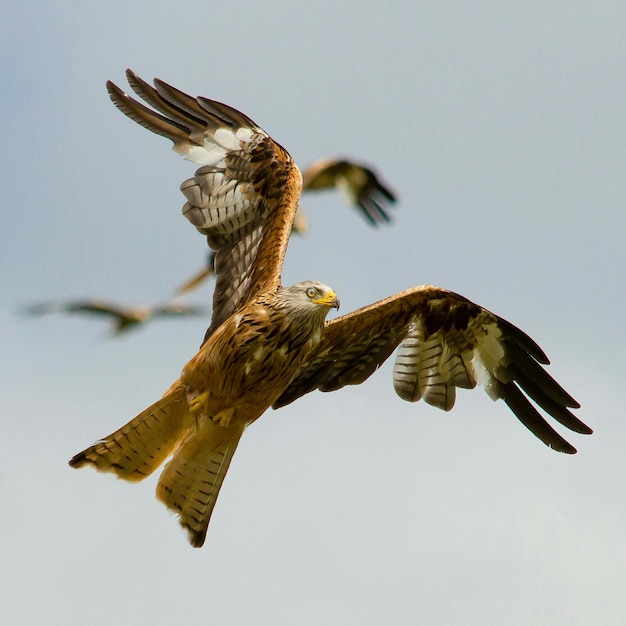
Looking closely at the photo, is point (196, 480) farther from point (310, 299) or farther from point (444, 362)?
point (444, 362)

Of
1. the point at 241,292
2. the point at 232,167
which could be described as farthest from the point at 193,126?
the point at 241,292

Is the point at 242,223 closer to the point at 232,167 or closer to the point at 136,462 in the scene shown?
the point at 232,167

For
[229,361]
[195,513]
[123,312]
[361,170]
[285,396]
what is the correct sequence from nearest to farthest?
[229,361], [195,513], [285,396], [361,170], [123,312]

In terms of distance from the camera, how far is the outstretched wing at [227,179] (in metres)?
11.3

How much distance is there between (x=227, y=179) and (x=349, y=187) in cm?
696

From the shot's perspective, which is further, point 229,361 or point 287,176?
point 287,176

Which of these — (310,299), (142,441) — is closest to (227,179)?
(310,299)

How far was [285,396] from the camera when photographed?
39.4ft

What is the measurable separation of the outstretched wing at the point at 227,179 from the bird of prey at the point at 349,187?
16.5 ft

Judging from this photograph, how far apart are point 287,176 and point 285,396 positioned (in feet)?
6.87

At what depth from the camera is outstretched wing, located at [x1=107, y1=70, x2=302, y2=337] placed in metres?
11.3

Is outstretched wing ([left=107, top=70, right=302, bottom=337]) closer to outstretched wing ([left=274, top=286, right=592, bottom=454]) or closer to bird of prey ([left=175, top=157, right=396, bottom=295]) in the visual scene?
outstretched wing ([left=274, top=286, right=592, bottom=454])

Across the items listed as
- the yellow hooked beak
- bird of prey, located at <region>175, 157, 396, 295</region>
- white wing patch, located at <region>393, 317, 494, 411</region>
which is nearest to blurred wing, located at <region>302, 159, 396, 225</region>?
bird of prey, located at <region>175, 157, 396, 295</region>

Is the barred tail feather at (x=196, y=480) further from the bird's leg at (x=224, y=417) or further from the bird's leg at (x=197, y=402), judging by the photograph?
the bird's leg at (x=197, y=402)
